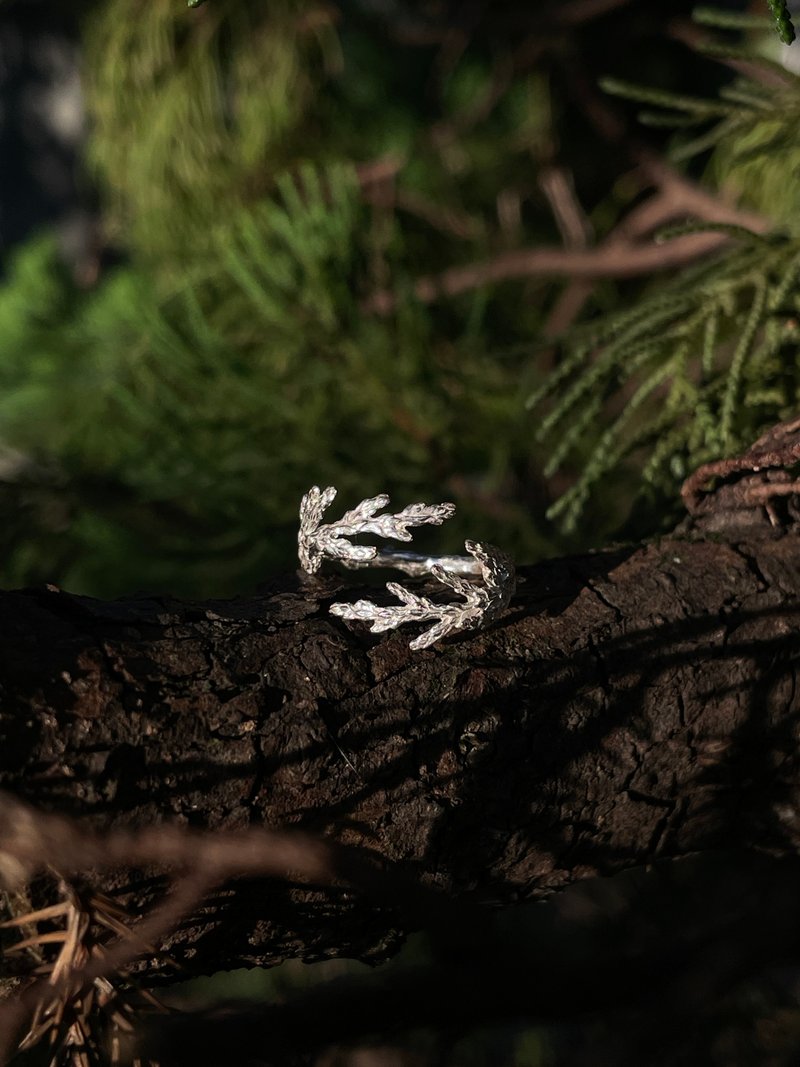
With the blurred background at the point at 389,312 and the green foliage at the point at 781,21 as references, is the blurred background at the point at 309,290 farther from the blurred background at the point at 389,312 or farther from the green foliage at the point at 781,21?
the green foliage at the point at 781,21

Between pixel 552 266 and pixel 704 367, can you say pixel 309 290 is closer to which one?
pixel 552 266

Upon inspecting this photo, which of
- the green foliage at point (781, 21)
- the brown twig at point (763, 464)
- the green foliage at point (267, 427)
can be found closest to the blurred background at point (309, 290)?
the green foliage at point (267, 427)

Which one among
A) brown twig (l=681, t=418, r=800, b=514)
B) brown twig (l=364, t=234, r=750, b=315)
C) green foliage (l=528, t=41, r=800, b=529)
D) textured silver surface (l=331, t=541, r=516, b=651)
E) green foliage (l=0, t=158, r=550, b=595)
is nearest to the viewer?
textured silver surface (l=331, t=541, r=516, b=651)

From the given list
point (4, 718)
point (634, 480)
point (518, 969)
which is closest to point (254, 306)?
point (634, 480)

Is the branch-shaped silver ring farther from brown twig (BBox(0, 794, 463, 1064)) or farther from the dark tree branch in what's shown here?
brown twig (BBox(0, 794, 463, 1064))

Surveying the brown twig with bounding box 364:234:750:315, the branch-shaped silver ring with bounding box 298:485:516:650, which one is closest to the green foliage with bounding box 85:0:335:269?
the brown twig with bounding box 364:234:750:315

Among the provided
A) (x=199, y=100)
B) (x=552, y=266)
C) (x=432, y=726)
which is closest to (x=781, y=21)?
(x=432, y=726)
